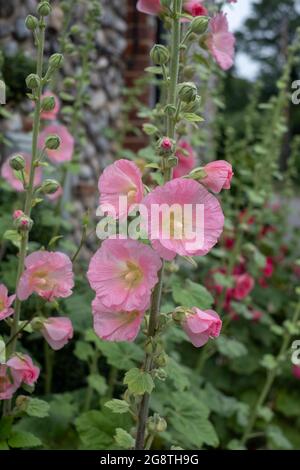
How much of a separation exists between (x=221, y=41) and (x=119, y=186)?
1.57 ft

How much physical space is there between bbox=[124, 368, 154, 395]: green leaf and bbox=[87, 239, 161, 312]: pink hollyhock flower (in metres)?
0.12

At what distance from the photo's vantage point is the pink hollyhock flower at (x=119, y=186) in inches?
39.1

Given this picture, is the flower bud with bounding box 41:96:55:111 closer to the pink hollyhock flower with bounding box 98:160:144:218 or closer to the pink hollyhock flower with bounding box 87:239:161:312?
the pink hollyhock flower with bounding box 98:160:144:218

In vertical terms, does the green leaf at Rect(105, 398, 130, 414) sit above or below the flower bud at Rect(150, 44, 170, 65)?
below

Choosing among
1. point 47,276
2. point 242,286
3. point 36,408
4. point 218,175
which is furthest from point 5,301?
point 242,286

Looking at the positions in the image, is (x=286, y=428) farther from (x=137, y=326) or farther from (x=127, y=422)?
(x=137, y=326)

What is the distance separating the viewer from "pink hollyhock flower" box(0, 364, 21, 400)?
1.11 metres

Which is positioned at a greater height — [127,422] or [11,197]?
[11,197]

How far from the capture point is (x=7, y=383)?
112 centimetres

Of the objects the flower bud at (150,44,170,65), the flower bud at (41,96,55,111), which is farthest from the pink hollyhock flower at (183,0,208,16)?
the flower bud at (41,96,55,111)

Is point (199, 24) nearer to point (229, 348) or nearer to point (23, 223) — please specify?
point (23, 223)
